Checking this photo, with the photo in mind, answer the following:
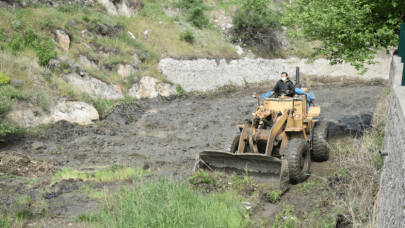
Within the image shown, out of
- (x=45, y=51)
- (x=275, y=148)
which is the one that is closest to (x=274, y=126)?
(x=275, y=148)

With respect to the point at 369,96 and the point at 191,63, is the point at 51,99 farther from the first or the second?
the point at 369,96

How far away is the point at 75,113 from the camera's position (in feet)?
49.9

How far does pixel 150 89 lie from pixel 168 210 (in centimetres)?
1568

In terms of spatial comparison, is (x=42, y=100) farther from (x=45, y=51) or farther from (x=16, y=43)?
(x=16, y=43)

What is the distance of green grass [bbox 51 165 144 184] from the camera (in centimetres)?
864

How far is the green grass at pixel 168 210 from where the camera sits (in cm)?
562

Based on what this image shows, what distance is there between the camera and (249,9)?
96.8 feet

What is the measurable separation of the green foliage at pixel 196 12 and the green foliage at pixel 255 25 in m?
2.91

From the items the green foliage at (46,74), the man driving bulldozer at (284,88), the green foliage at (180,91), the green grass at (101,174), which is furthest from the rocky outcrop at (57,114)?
the man driving bulldozer at (284,88)

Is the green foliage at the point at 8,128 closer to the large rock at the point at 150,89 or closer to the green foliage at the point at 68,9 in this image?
the large rock at the point at 150,89

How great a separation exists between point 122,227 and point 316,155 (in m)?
6.03

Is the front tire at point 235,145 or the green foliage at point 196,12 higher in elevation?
the green foliage at point 196,12

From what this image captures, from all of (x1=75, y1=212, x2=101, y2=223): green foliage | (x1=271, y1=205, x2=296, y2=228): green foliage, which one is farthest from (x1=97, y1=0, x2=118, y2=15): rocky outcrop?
(x1=271, y1=205, x2=296, y2=228): green foliage

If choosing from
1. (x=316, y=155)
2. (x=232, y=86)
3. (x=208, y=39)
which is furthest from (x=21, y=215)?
(x=208, y=39)
